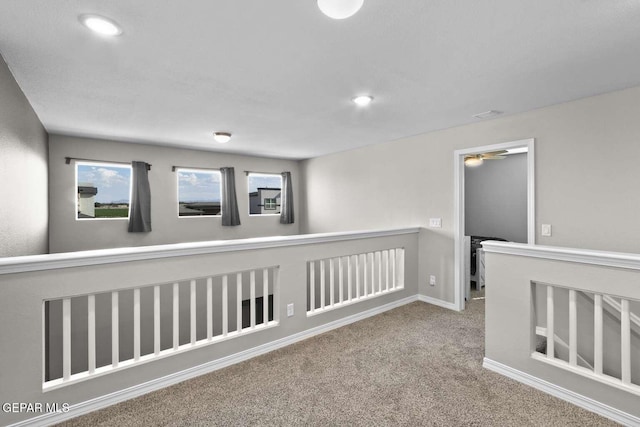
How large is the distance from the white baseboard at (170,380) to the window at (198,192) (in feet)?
11.2

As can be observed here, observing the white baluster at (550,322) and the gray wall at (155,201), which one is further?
the gray wall at (155,201)

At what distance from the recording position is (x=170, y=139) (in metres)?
4.49

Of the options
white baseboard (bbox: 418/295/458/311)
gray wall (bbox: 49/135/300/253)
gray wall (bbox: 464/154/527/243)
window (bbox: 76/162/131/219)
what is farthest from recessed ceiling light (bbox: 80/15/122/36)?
gray wall (bbox: 464/154/527/243)

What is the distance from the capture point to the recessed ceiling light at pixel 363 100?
282cm

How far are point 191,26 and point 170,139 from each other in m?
3.16

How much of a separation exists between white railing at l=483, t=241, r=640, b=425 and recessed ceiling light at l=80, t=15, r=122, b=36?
284 cm

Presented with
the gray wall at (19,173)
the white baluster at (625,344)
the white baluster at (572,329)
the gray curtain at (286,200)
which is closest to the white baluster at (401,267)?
the white baluster at (572,329)

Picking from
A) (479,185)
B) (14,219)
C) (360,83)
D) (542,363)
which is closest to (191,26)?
(360,83)

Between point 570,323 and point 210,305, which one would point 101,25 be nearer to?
point 210,305

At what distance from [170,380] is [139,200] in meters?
3.37

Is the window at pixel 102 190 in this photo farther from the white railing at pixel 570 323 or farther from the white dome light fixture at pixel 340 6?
the white railing at pixel 570 323

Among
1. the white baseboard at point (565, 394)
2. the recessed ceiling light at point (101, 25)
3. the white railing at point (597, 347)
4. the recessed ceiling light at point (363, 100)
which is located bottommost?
the white baseboard at point (565, 394)

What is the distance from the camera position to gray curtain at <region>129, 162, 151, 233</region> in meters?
4.71

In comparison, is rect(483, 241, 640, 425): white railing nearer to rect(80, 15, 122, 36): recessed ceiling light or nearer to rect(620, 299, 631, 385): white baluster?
rect(620, 299, 631, 385): white baluster
